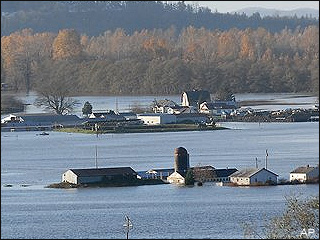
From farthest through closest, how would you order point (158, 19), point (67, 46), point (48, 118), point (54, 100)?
1. point (158, 19)
2. point (67, 46)
3. point (54, 100)
4. point (48, 118)

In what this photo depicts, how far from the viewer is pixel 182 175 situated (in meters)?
8.34

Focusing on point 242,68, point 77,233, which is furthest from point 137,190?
point 242,68

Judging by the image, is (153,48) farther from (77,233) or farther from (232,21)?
(77,233)

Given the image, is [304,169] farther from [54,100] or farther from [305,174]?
[54,100]

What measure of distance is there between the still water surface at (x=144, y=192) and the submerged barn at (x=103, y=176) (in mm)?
158

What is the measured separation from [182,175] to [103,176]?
49 centimetres

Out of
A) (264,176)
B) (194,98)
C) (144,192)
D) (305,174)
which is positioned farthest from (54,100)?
(305,174)

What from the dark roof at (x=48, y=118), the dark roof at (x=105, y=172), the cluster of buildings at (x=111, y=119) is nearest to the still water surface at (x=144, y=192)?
the dark roof at (x=105, y=172)

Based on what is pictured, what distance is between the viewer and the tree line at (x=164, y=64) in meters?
19.7

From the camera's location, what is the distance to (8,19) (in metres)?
21.2

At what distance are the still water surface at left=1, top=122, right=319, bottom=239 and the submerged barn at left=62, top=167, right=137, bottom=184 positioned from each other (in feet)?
0.52

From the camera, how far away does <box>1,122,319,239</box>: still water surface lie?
6.10 m

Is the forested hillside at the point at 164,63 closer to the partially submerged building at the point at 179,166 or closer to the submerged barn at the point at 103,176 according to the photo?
the partially submerged building at the point at 179,166

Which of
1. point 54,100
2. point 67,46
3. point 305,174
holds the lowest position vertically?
point 305,174
